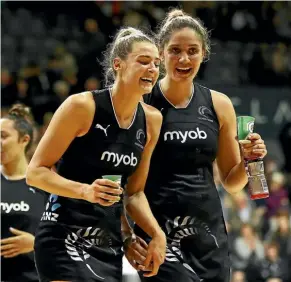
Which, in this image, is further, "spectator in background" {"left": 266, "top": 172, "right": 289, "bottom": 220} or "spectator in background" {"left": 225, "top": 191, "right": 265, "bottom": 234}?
"spectator in background" {"left": 266, "top": 172, "right": 289, "bottom": 220}

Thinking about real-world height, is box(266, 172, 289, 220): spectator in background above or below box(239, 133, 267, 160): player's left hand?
above

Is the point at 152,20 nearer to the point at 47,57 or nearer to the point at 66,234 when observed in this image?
the point at 47,57

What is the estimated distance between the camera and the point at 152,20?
45.2ft

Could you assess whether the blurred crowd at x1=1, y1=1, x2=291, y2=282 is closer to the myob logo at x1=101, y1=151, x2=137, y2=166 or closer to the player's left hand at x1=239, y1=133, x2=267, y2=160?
the player's left hand at x1=239, y1=133, x2=267, y2=160

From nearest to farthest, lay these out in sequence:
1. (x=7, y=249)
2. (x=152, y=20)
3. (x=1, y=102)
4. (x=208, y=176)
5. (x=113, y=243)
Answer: (x=113, y=243)
(x=208, y=176)
(x=7, y=249)
(x=1, y=102)
(x=152, y=20)

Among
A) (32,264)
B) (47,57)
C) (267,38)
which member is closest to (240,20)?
(267,38)

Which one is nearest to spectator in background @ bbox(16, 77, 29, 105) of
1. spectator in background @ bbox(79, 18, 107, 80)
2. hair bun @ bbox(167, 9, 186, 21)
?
spectator in background @ bbox(79, 18, 107, 80)

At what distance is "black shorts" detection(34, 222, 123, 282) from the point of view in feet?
12.1

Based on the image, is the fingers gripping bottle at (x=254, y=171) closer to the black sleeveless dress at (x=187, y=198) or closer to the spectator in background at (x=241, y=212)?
the black sleeveless dress at (x=187, y=198)

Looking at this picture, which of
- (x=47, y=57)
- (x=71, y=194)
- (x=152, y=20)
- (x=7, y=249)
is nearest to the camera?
(x=71, y=194)

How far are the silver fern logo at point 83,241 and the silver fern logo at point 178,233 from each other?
457 mm

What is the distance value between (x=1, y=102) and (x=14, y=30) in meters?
2.14

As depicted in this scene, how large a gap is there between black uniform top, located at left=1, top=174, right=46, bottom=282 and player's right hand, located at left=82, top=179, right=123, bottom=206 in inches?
72.5

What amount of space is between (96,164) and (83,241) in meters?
0.40
